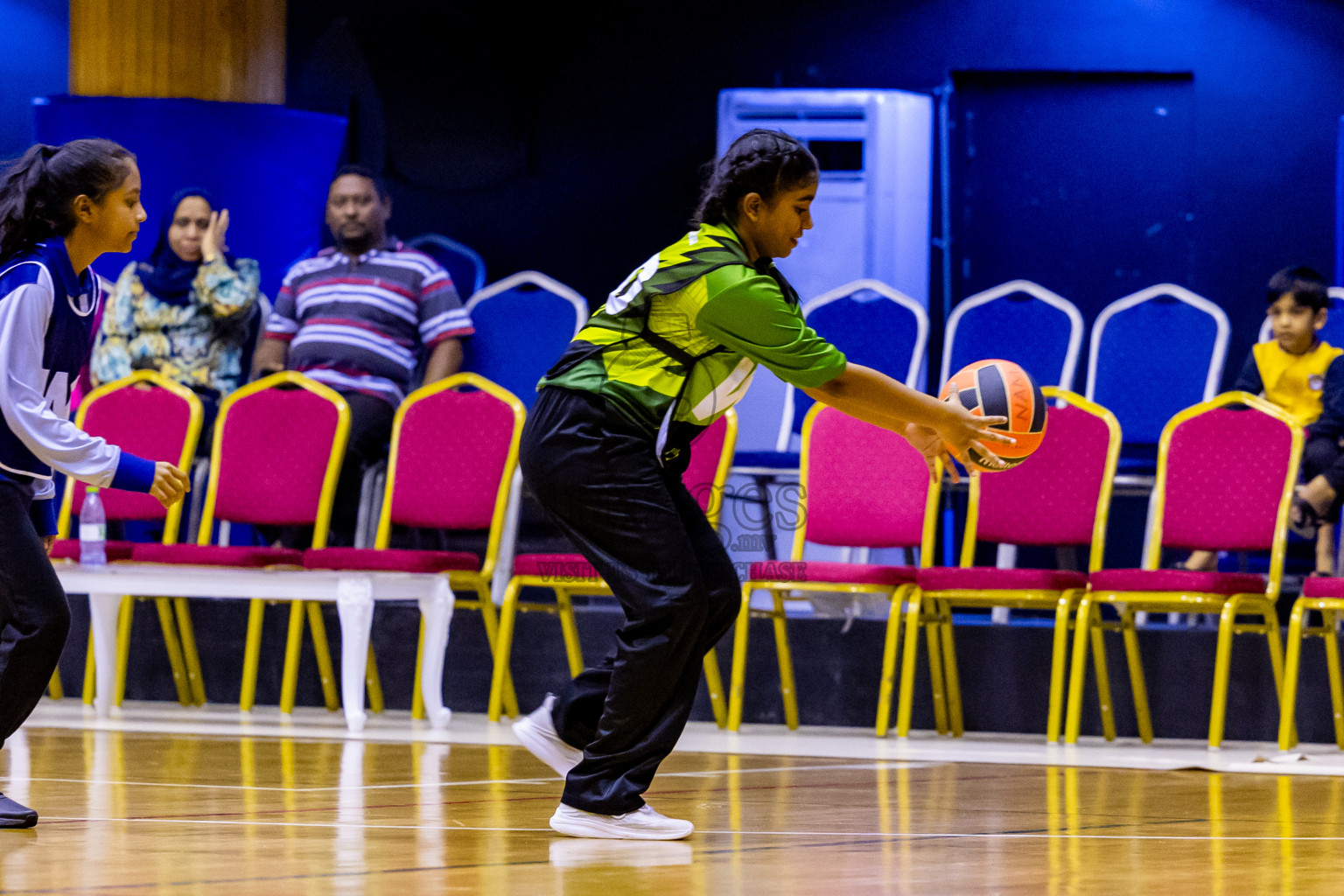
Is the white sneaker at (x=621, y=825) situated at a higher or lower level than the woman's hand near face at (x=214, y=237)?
lower

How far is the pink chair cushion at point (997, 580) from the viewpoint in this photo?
5012 mm

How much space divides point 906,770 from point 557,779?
0.87m

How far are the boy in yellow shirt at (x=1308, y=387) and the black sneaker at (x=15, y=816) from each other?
3.74 meters

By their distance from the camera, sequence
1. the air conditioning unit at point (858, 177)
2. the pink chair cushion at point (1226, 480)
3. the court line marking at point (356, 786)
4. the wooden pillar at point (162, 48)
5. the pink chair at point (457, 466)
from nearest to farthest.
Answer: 1. the court line marking at point (356, 786)
2. the pink chair cushion at point (1226, 480)
3. the pink chair at point (457, 466)
4. the wooden pillar at point (162, 48)
5. the air conditioning unit at point (858, 177)

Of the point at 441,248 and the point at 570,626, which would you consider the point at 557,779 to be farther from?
the point at 441,248

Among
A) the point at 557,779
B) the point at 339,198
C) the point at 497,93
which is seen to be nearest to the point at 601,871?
the point at 557,779

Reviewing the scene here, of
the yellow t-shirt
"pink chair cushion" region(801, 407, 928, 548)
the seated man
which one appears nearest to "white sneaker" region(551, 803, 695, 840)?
"pink chair cushion" region(801, 407, 928, 548)

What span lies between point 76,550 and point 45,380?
99.5 inches

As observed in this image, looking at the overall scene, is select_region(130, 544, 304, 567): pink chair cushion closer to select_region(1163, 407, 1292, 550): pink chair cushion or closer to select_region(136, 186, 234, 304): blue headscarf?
select_region(136, 186, 234, 304): blue headscarf

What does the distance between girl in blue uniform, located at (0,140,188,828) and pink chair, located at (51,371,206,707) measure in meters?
2.63

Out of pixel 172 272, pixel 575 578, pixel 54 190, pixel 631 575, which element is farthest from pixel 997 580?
pixel 172 272

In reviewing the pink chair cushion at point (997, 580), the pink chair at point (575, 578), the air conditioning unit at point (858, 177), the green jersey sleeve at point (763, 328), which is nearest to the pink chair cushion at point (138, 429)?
the pink chair at point (575, 578)

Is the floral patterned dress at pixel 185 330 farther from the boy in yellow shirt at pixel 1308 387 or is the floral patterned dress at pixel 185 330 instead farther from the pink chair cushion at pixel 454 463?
the boy in yellow shirt at pixel 1308 387

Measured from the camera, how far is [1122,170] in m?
7.40
